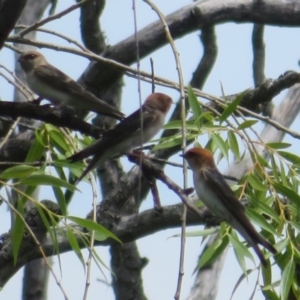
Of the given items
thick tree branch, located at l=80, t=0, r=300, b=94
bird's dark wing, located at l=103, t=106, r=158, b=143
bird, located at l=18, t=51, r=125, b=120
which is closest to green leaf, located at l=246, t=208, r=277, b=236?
bird's dark wing, located at l=103, t=106, r=158, b=143

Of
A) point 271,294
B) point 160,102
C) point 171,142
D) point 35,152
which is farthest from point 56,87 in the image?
point 271,294

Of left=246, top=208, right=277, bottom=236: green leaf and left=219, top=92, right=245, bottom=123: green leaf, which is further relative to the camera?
left=219, top=92, right=245, bottom=123: green leaf

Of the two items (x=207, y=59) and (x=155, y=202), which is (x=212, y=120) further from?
(x=207, y=59)

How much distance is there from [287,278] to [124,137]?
97cm

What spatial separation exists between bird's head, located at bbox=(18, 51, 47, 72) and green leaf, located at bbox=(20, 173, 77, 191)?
1821 mm

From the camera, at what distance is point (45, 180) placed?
343 cm

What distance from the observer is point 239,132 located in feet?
12.3

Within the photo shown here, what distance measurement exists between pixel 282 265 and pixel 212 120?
79cm

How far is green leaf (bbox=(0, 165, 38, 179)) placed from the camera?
3.40m

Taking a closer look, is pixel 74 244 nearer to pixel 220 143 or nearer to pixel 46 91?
pixel 220 143

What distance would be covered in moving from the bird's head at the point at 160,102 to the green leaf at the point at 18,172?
3.70ft

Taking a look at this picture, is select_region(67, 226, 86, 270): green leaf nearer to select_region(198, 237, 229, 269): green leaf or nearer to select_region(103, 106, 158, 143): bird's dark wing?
select_region(103, 106, 158, 143): bird's dark wing

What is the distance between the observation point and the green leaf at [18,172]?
340 cm

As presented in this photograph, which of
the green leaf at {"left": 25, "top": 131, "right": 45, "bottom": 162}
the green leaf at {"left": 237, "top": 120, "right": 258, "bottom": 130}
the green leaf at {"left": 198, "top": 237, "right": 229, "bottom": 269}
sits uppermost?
the green leaf at {"left": 25, "top": 131, "right": 45, "bottom": 162}
